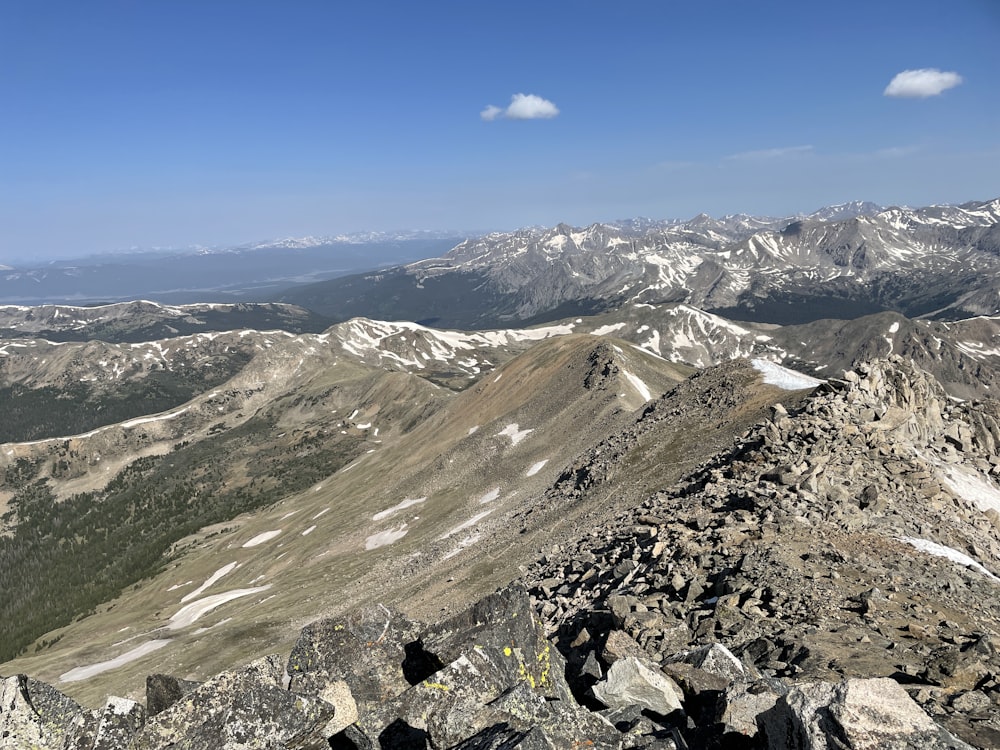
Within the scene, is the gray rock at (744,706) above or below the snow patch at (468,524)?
above

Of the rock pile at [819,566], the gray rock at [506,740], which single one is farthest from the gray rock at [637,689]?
the gray rock at [506,740]

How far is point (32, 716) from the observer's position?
10.0 metres

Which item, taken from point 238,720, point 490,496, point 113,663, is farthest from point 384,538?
point 238,720

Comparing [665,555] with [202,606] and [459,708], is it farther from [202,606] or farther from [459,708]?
[202,606]

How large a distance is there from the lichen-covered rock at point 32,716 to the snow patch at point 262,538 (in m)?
115

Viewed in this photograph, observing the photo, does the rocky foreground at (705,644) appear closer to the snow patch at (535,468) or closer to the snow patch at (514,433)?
the snow patch at (535,468)

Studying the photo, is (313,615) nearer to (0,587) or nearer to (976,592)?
(976,592)

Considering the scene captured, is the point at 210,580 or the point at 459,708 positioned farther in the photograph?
the point at 210,580

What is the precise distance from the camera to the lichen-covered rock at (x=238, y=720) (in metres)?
9.33

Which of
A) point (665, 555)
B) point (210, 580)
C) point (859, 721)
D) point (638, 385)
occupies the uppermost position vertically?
point (859, 721)

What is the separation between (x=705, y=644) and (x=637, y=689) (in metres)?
8.01

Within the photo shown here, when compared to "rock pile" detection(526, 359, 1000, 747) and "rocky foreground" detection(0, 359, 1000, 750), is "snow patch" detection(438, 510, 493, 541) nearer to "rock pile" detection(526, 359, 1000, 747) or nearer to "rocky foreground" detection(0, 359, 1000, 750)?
"rocky foreground" detection(0, 359, 1000, 750)

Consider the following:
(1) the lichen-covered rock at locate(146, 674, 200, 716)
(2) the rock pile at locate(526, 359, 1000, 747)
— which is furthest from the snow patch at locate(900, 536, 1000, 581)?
(1) the lichen-covered rock at locate(146, 674, 200, 716)

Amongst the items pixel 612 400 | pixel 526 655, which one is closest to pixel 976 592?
pixel 526 655
